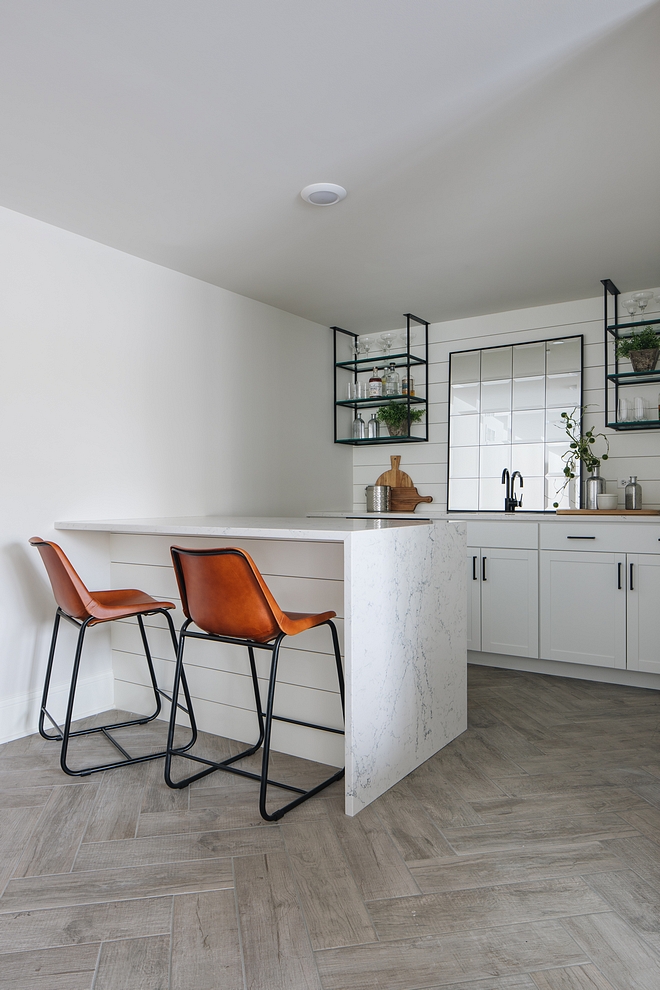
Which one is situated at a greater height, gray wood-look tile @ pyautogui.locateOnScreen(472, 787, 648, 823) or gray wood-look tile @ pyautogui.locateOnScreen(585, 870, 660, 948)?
gray wood-look tile @ pyautogui.locateOnScreen(585, 870, 660, 948)

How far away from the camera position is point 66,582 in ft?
8.27

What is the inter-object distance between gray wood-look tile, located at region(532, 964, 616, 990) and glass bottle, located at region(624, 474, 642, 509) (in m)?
2.97

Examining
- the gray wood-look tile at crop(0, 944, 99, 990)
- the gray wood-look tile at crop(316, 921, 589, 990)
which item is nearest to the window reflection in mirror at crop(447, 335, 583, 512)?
the gray wood-look tile at crop(316, 921, 589, 990)

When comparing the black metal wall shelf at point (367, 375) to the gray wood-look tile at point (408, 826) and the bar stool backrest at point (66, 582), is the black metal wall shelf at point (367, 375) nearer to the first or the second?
the bar stool backrest at point (66, 582)

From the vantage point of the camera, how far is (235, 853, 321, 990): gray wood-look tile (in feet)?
4.71

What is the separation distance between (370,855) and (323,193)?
96.9 inches

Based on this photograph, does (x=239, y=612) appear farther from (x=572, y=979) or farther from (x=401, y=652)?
(x=572, y=979)

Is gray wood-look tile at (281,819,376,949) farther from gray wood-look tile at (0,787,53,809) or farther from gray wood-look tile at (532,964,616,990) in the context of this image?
gray wood-look tile at (0,787,53,809)

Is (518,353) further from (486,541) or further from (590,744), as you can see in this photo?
(590,744)

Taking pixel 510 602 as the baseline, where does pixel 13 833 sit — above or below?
below

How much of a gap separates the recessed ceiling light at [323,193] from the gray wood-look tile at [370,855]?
236 cm

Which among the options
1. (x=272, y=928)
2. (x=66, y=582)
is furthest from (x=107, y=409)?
(x=272, y=928)

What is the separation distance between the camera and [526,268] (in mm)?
3650

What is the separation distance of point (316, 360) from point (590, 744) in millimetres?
3149
